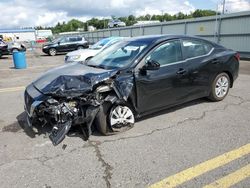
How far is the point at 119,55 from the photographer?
4.96m

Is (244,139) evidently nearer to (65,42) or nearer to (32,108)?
(32,108)

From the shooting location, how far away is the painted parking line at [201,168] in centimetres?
291

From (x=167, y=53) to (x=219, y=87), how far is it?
5.78ft

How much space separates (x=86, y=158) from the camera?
11.6 ft

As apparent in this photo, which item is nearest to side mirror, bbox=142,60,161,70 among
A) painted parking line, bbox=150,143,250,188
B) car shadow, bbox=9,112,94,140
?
car shadow, bbox=9,112,94,140

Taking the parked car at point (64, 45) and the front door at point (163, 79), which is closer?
the front door at point (163, 79)

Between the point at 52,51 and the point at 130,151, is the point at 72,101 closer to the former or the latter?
the point at 130,151

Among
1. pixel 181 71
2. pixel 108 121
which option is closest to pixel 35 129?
pixel 108 121

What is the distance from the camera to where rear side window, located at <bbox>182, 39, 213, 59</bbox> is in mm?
5059

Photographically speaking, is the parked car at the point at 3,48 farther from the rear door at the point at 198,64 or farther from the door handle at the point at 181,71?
the door handle at the point at 181,71

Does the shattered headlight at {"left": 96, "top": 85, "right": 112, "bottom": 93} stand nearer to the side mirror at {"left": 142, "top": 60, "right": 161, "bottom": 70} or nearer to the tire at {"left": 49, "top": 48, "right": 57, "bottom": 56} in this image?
the side mirror at {"left": 142, "top": 60, "right": 161, "bottom": 70}

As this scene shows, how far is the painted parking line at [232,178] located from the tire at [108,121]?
1831mm

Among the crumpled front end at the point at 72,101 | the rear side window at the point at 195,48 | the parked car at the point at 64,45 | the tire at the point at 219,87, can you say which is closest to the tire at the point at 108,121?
the crumpled front end at the point at 72,101

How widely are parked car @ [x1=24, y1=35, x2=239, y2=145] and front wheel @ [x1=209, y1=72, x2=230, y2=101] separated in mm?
36
